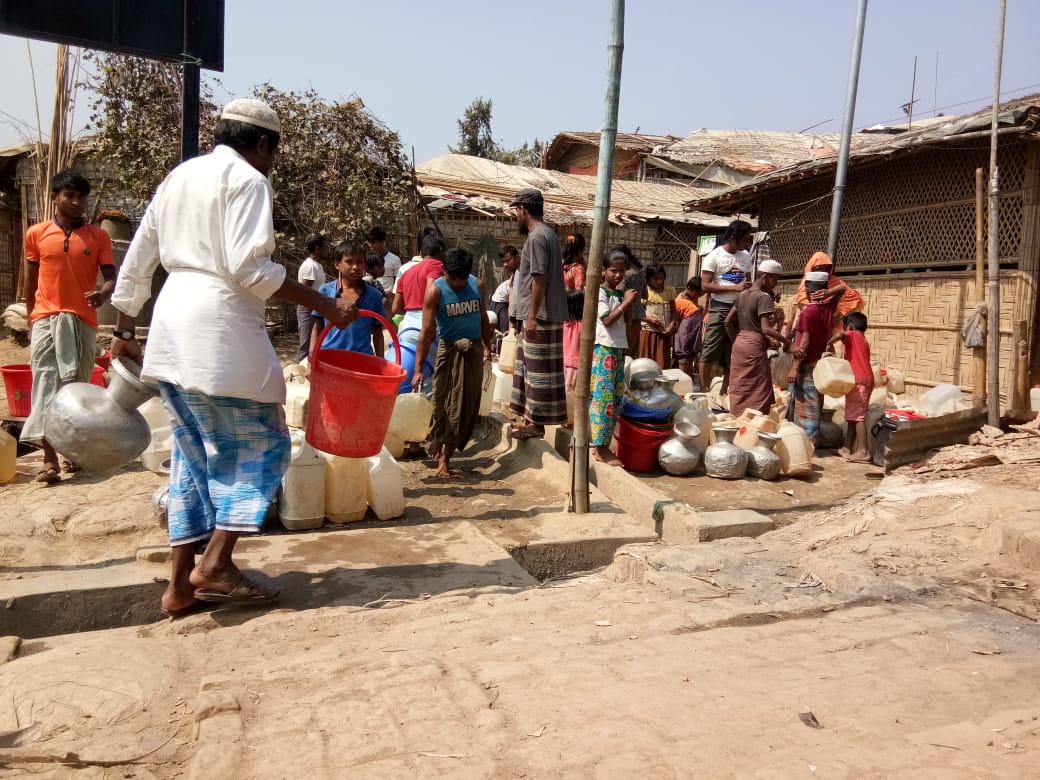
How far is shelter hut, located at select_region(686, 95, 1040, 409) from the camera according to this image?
26.9 ft

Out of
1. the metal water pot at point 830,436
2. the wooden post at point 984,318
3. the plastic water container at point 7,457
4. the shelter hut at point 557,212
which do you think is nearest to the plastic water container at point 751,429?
the metal water pot at point 830,436

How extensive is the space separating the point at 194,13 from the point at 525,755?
3699 millimetres

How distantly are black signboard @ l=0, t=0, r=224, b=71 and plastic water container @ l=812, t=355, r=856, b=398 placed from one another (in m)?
4.95

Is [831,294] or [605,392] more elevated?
[831,294]

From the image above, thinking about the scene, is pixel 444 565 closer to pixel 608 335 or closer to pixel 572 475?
pixel 572 475

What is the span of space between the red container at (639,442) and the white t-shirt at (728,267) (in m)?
2.05

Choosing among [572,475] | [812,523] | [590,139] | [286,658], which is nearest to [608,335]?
[572,475]

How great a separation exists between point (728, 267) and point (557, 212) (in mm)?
6800

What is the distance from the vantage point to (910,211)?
9.70 m

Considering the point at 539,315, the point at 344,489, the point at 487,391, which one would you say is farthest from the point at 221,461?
the point at 487,391

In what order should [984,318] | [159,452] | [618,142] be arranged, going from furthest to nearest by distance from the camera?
[618,142], [984,318], [159,452]

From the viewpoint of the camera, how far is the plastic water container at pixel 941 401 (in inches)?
291

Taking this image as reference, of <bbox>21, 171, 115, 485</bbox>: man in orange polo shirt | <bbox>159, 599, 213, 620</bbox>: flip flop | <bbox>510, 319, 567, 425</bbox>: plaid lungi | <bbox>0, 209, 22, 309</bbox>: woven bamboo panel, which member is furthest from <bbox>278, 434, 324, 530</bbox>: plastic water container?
<bbox>0, 209, 22, 309</bbox>: woven bamboo panel

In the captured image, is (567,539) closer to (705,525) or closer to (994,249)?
(705,525)
